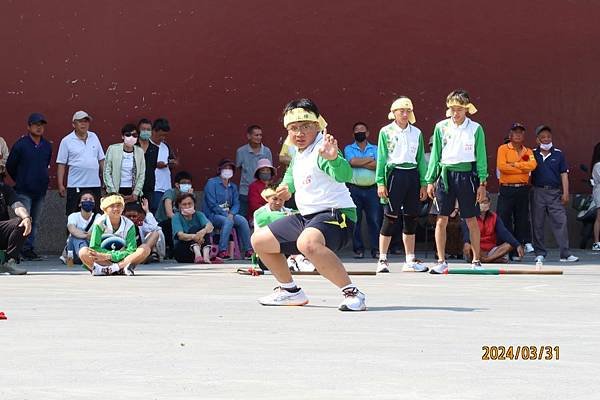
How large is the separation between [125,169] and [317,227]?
8.20m

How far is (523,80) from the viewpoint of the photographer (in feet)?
72.2

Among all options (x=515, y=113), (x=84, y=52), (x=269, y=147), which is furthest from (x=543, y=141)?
(x=84, y=52)

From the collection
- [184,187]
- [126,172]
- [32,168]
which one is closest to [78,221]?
[126,172]

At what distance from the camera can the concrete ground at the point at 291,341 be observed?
25.0 ft

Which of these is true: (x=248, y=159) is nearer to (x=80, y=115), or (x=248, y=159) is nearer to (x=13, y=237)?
(x=80, y=115)

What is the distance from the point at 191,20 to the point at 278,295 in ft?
31.7

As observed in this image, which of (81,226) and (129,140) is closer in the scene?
(81,226)

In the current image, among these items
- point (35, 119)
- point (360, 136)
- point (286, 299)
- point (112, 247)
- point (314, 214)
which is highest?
point (35, 119)

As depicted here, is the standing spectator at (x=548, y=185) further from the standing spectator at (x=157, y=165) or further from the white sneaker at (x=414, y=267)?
the standing spectator at (x=157, y=165)

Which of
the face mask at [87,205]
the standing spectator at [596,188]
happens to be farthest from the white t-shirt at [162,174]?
the standing spectator at [596,188]

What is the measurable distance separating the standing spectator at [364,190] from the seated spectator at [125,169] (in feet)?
9.28

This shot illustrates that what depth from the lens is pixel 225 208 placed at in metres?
19.8

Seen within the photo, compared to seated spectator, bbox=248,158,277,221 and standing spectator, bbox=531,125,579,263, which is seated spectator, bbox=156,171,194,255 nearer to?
seated spectator, bbox=248,158,277,221

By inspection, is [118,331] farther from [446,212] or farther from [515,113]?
[515,113]
